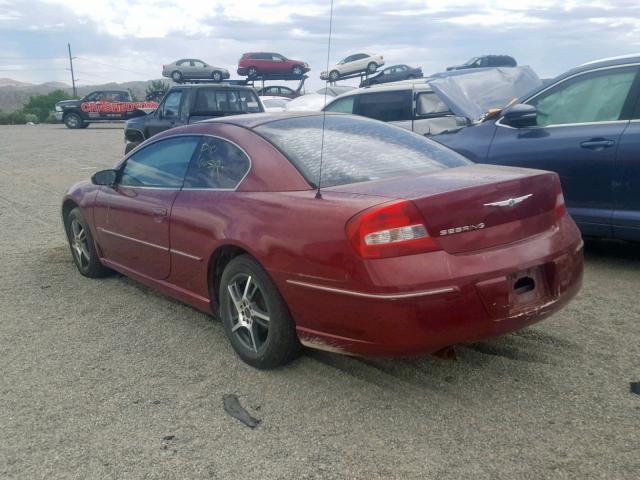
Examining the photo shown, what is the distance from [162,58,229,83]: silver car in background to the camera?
33.1m

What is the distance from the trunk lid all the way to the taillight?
47mm

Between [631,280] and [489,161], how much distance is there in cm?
161

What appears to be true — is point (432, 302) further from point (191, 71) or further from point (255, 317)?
point (191, 71)

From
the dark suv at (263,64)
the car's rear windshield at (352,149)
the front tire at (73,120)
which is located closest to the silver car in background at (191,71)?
the dark suv at (263,64)

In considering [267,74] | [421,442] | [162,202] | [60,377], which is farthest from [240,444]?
[267,74]

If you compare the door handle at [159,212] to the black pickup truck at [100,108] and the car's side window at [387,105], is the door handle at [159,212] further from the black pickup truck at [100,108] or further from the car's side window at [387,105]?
the black pickup truck at [100,108]

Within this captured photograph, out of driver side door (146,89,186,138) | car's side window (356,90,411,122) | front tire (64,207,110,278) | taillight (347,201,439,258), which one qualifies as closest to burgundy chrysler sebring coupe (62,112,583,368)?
taillight (347,201,439,258)

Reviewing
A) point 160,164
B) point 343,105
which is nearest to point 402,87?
point 343,105

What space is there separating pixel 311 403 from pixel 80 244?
331 cm

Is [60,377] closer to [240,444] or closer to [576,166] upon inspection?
[240,444]

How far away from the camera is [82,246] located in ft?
18.8

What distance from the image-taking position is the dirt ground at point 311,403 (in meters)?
2.71

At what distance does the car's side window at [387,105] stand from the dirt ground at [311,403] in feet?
15.8

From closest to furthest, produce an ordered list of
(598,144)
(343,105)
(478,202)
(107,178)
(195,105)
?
1. (478,202)
2. (107,178)
3. (598,144)
4. (343,105)
5. (195,105)
